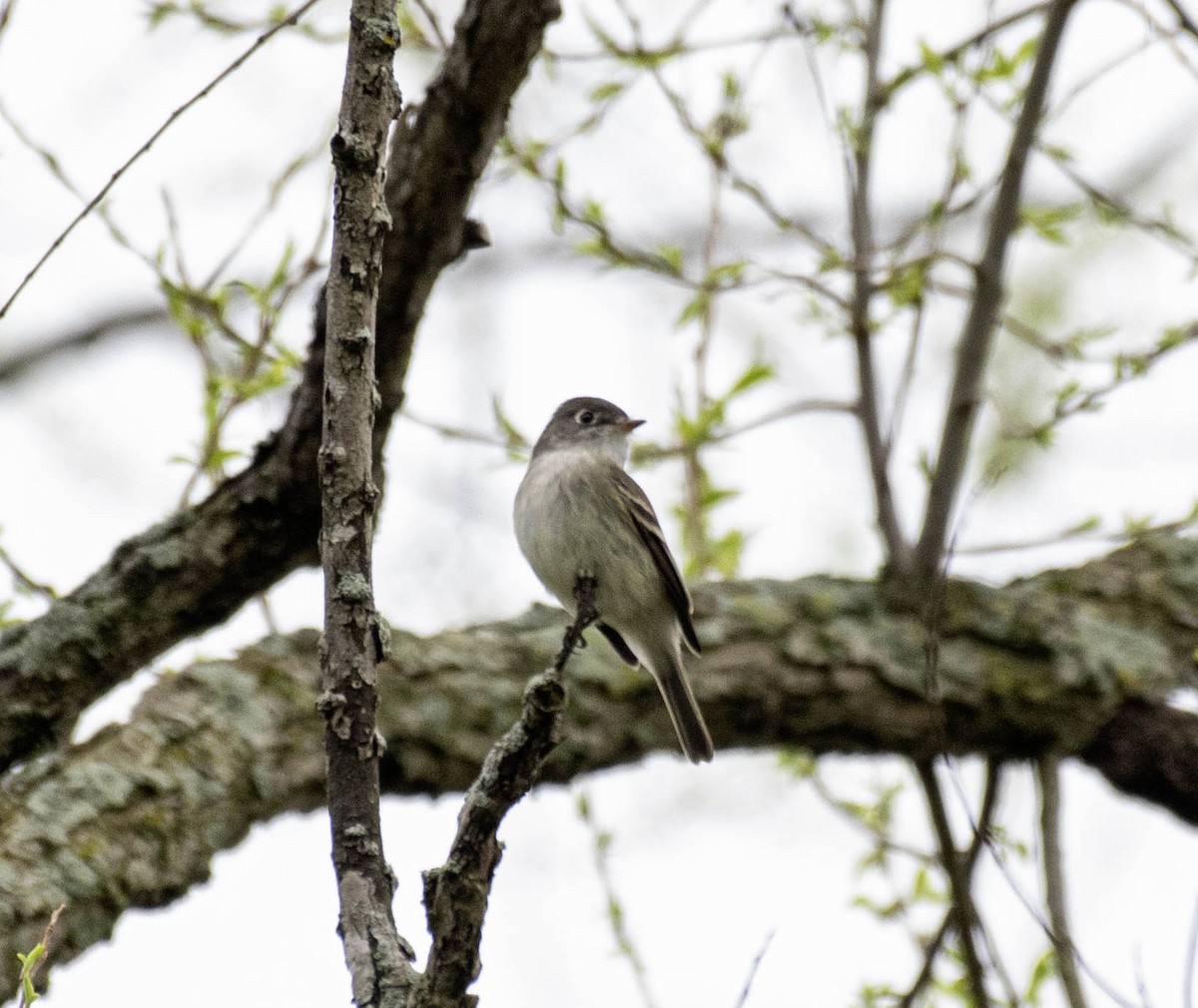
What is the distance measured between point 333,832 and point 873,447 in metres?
2.85

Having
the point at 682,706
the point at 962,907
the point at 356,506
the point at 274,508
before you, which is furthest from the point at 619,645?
the point at 356,506

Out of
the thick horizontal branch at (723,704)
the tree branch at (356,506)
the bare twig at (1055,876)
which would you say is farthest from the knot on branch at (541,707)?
the bare twig at (1055,876)

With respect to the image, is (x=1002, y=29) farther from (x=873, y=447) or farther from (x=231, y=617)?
(x=231, y=617)

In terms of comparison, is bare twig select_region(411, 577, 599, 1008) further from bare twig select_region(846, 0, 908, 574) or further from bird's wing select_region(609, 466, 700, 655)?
bare twig select_region(846, 0, 908, 574)

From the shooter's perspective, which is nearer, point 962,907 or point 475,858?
point 475,858

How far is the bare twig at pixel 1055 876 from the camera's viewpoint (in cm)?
381

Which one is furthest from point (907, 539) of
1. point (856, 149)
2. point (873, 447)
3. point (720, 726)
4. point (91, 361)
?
point (91, 361)

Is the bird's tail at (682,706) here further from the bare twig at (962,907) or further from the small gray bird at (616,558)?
the bare twig at (962,907)

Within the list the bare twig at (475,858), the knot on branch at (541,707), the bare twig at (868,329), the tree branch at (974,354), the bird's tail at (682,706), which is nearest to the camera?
the bare twig at (475,858)

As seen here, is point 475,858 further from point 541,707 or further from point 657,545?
point 657,545

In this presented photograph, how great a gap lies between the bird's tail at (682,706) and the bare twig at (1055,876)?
1.02m

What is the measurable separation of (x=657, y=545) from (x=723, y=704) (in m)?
0.56

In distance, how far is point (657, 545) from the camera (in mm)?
4703

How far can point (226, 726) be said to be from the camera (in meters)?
3.70
